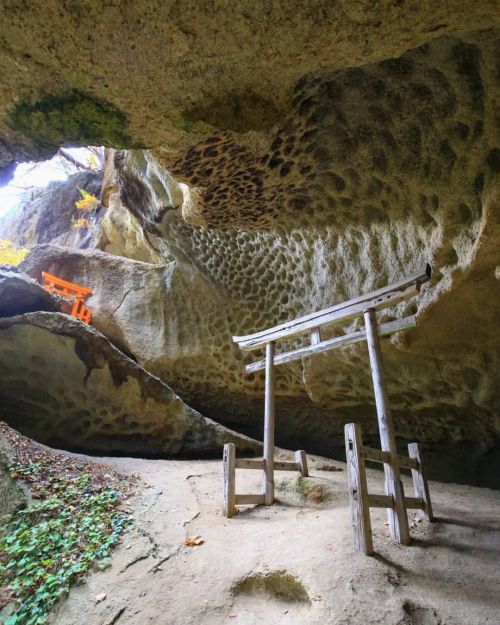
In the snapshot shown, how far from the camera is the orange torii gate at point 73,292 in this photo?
37.4ft

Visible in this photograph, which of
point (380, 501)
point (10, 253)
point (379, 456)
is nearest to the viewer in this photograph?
point (380, 501)

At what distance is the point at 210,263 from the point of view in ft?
33.9

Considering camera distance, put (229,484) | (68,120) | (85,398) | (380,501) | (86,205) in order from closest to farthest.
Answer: (68,120) → (380,501) → (229,484) → (85,398) → (86,205)

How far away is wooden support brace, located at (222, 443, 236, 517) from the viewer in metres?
5.23

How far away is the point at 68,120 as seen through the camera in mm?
3311

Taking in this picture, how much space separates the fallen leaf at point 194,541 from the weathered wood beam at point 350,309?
10.4 feet

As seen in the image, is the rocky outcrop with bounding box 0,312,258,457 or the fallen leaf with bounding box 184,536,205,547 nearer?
the fallen leaf with bounding box 184,536,205,547

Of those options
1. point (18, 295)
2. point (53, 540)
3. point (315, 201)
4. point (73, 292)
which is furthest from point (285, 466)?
point (73, 292)

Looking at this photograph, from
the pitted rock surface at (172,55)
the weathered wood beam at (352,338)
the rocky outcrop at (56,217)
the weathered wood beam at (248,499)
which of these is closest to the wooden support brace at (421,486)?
the weathered wood beam at (352,338)

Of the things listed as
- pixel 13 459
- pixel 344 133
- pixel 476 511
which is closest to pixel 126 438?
pixel 13 459

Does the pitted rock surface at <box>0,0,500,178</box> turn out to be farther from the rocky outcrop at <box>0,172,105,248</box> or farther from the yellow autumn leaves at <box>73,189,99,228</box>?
the yellow autumn leaves at <box>73,189,99,228</box>

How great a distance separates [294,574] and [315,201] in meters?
4.92

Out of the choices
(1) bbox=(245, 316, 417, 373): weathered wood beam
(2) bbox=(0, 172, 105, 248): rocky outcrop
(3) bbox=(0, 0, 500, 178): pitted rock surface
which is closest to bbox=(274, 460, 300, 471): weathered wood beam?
(1) bbox=(245, 316, 417, 373): weathered wood beam

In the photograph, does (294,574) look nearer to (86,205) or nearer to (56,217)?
(86,205)
